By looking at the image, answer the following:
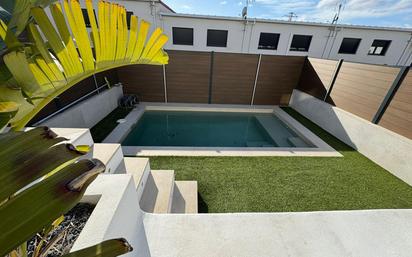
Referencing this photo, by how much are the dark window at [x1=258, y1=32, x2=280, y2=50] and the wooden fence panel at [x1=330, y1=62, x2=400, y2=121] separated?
735cm

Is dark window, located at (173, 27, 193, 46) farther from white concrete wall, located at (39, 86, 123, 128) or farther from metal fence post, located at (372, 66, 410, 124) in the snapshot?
metal fence post, located at (372, 66, 410, 124)

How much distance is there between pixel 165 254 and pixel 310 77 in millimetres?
8139

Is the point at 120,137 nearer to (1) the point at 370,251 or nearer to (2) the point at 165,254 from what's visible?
(2) the point at 165,254

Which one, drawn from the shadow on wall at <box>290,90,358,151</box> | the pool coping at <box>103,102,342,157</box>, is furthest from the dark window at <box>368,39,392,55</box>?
the pool coping at <box>103,102,342,157</box>

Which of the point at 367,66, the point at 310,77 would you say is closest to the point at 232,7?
the point at 310,77

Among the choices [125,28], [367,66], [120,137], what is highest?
[125,28]

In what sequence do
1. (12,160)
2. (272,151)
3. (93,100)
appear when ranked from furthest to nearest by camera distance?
(93,100)
(272,151)
(12,160)

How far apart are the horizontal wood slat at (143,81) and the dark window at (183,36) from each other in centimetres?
457

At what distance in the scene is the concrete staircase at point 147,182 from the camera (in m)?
2.51

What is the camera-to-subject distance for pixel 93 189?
1.45 m

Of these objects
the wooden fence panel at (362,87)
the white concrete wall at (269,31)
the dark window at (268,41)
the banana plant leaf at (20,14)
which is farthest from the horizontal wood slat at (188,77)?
the banana plant leaf at (20,14)

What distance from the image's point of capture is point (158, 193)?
2730 millimetres

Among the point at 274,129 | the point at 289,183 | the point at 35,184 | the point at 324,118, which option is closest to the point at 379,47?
the point at 324,118

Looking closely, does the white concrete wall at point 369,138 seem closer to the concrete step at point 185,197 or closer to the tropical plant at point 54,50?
the concrete step at point 185,197
